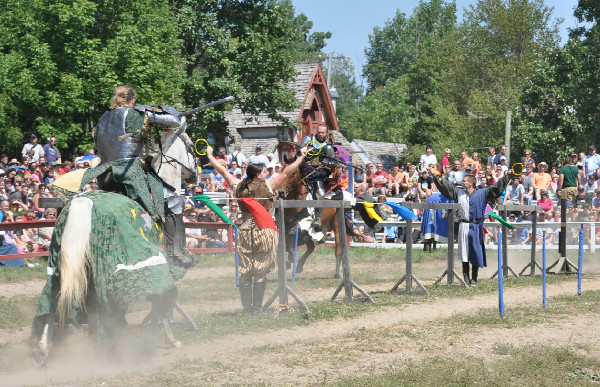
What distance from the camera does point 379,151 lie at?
61.8 meters

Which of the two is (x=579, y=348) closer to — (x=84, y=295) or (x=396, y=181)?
(x=84, y=295)

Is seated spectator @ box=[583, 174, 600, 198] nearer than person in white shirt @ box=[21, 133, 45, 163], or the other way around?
seated spectator @ box=[583, 174, 600, 198]

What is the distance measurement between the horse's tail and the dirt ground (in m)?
0.62

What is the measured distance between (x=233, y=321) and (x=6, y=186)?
11.0m

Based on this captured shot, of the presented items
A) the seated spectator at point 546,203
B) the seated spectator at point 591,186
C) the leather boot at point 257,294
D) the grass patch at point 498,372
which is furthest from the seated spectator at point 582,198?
the grass patch at point 498,372

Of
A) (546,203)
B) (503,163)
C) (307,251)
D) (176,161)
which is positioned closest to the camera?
(176,161)

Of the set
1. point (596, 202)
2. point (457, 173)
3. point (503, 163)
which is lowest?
point (596, 202)

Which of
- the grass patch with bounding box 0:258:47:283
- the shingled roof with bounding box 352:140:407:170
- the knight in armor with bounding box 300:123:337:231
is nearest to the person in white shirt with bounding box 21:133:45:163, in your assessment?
the grass patch with bounding box 0:258:47:283

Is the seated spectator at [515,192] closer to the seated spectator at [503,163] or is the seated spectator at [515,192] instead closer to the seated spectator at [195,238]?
the seated spectator at [503,163]

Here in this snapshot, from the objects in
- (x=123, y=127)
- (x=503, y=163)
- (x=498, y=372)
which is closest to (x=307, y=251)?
(x=123, y=127)

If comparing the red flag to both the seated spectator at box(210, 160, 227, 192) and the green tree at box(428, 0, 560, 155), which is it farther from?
the green tree at box(428, 0, 560, 155)

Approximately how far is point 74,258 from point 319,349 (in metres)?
2.56

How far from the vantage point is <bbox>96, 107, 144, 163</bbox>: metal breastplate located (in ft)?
26.5

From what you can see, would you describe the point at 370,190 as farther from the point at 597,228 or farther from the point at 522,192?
the point at 597,228
